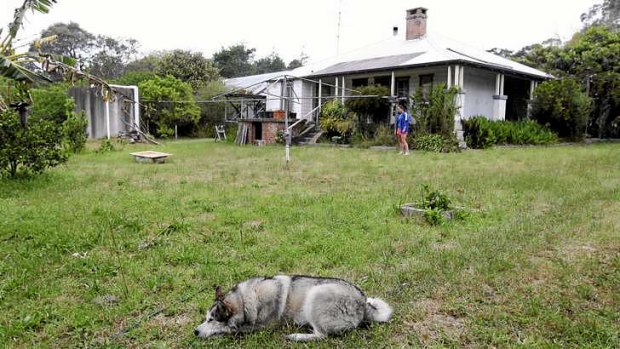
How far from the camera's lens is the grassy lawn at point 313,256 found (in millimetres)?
3055

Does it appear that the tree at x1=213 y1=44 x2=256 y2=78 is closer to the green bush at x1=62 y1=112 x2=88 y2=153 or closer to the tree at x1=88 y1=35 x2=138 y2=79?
the tree at x1=88 y1=35 x2=138 y2=79

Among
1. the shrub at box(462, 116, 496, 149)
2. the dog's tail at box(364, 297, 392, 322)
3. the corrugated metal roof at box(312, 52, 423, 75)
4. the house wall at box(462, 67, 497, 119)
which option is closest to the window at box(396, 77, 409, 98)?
the corrugated metal roof at box(312, 52, 423, 75)

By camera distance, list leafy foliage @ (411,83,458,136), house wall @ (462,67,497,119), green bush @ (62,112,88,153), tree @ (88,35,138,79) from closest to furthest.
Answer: green bush @ (62,112,88,153)
leafy foliage @ (411,83,458,136)
house wall @ (462,67,497,119)
tree @ (88,35,138,79)

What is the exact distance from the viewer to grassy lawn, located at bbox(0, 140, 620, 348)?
3055 millimetres

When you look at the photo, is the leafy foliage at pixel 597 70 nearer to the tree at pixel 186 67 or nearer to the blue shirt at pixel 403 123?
the blue shirt at pixel 403 123

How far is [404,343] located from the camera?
112 inches

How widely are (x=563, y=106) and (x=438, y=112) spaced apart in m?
7.36

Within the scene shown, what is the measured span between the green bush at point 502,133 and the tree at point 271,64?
36.8 meters

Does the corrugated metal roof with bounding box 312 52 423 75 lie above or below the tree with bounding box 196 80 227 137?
above

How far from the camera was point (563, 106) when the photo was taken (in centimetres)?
1970

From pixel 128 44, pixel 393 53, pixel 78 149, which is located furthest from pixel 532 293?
pixel 128 44

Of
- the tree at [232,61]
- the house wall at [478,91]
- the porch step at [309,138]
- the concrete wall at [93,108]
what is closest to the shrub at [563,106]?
the house wall at [478,91]

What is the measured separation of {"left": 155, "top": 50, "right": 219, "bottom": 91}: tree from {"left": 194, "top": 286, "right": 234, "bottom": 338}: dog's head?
1231 inches

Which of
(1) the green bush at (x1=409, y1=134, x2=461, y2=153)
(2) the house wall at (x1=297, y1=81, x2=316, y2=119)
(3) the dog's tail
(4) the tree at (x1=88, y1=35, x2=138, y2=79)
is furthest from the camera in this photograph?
(4) the tree at (x1=88, y1=35, x2=138, y2=79)
